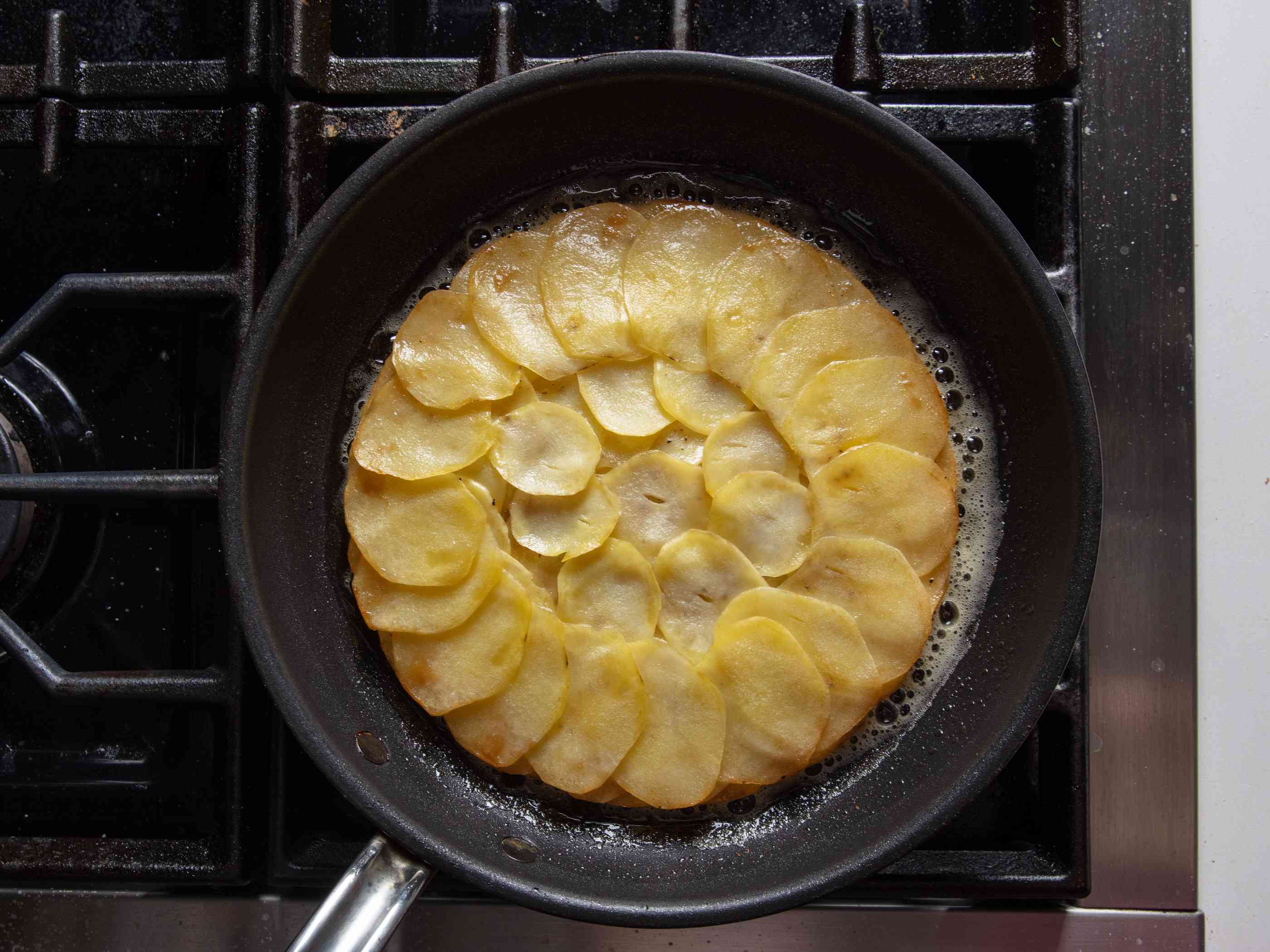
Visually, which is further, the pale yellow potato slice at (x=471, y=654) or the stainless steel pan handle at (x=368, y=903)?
the pale yellow potato slice at (x=471, y=654)

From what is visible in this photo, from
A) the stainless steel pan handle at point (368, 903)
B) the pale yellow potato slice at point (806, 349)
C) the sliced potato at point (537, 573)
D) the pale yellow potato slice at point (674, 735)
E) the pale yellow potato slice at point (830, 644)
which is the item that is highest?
the pale yellow potato slice at point (806, 349)

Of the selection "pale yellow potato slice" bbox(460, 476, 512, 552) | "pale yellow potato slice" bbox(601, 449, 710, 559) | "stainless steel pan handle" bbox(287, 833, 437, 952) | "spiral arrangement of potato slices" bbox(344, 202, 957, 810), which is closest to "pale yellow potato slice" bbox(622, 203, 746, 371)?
"spiral arrangement of potato slices" bbox(344, 202, 957, 810)

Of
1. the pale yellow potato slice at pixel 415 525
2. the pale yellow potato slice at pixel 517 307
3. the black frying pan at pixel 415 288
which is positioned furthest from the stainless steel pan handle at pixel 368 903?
the pale yellow potato slice at pixel 517 307

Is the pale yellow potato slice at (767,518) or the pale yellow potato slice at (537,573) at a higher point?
the pale yellow potato slice at (767,518)

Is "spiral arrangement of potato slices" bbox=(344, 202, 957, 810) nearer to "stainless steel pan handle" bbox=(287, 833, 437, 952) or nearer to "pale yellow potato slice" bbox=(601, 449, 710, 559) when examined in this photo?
"pale yellow potato slice" bbox=(601, 449, 710, 559)

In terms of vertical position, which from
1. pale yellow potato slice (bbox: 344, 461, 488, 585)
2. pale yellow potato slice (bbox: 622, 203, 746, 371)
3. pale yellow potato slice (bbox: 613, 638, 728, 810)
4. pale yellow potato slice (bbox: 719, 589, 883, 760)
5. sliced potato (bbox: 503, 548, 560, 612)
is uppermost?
pale yellow potato slice (bbox: 622, 203, 746, 371)

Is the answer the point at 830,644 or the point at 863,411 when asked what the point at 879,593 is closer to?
the point at 830,644

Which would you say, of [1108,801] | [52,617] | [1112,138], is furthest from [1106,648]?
[52,617]

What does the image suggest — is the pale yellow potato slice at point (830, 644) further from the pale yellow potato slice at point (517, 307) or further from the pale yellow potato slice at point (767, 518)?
the pale yellow potato slice at point (517, 307)
